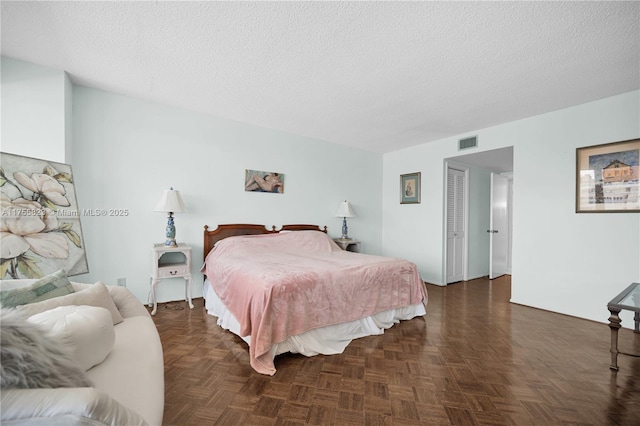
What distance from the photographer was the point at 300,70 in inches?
96.3

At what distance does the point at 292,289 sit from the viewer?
213 centimetres

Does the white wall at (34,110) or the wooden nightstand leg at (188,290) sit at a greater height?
the white wall at (34,110)

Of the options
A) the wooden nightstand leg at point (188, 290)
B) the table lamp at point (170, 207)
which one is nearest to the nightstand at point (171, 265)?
the wooden nightstand leg at point (188, 290)

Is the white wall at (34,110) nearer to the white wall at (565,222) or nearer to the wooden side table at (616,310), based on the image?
the wooden side table at (616,310)

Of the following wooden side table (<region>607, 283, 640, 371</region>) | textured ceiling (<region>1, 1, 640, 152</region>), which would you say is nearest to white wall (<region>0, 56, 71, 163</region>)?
textured ceiling (<region>1, 1, 640, 152</region>)

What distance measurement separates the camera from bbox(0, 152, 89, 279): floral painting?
1.33 meters

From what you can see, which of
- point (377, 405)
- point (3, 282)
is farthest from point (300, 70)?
point (377, 405)

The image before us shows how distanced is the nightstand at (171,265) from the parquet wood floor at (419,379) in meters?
0.49

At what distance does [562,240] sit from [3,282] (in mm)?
4770

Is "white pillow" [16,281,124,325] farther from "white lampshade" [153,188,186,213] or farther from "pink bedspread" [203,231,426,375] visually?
"white lampshade" [153,188,186,213]

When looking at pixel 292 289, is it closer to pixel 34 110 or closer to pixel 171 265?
pixel 171 265

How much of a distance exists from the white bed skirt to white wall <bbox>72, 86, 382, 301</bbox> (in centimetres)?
101

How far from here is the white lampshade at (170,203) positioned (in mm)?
3109

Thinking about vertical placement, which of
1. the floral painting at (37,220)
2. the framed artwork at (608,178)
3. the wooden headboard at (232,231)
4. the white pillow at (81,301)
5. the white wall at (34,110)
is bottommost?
the white pillow at (81,301)
